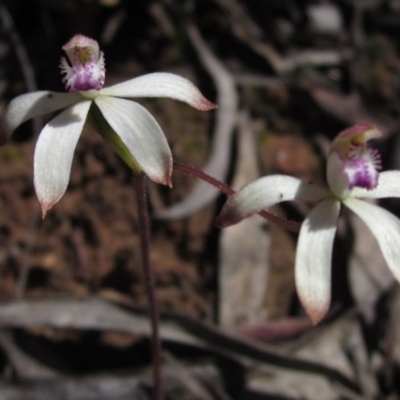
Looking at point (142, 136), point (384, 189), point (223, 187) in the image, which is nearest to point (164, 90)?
point (142, 136)

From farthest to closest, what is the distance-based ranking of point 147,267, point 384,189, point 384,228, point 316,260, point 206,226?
1. point 206,226
2. point 147,267
3. point 384,189
4. point 384,228
5. point 316,260

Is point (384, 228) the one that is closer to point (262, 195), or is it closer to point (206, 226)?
point (262, 195)

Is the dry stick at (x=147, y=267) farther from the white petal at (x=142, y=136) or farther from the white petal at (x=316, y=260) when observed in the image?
the white petal at (x=316, y=260)

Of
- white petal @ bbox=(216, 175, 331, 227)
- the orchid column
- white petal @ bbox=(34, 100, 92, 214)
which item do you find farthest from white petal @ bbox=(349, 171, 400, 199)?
white petal @ bbox=(34, 100, 92, 214)

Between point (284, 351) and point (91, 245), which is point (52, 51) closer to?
point (91, 245)

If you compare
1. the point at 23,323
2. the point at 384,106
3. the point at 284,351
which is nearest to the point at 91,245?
the point at 23,323

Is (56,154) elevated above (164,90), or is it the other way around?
(164,90)

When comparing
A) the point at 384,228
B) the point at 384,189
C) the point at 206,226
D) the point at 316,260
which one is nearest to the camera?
the point at 316,260

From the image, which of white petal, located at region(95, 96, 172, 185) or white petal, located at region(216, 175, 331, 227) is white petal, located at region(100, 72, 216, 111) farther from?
white petal, located at region(216, 175, 331, 227)
